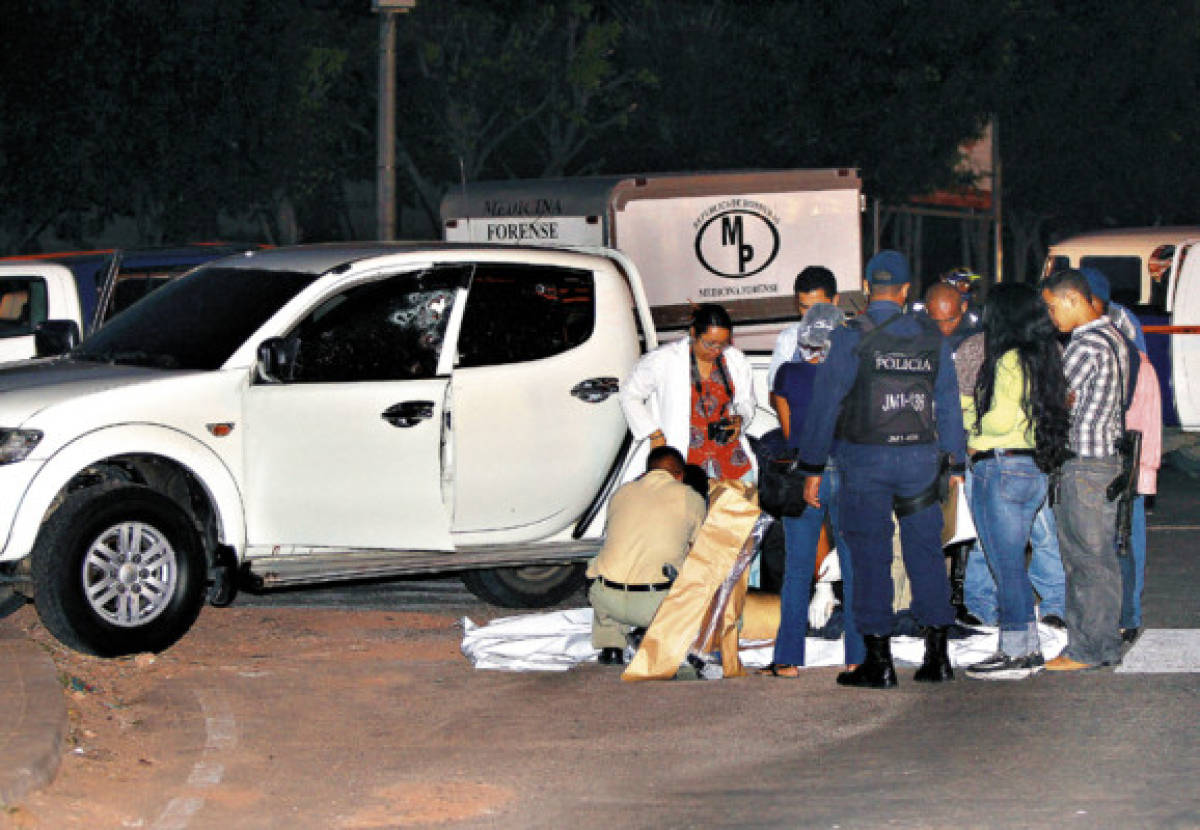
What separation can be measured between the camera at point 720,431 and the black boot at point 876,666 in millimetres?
1756

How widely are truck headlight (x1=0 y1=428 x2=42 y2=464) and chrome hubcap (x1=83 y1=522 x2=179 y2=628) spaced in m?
0.50

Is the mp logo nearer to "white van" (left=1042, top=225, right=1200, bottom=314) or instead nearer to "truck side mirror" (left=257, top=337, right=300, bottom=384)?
"white van" (left=1042, top=225, right=1200, bottom=314)

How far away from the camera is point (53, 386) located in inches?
388

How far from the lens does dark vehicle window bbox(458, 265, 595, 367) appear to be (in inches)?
413

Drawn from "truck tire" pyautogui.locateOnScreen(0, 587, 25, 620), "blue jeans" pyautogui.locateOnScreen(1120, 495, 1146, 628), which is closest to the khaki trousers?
"blue jeans" pyautogui.locateOnScreen(1120, 495, 1146, 628)

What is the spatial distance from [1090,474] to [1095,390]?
36cm

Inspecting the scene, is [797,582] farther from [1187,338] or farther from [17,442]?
[1187,338]

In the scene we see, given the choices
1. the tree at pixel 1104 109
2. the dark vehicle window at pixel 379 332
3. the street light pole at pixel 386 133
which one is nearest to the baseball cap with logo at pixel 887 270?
the dark vehicle window at pixel 379 332

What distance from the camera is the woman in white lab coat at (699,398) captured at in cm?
1056

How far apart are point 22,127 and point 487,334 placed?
16887 millimetres

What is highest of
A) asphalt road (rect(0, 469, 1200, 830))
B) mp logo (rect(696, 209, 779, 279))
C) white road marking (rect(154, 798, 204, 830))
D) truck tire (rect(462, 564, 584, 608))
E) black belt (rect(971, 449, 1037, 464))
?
mp logo (rect(696, 209, 779, 279))

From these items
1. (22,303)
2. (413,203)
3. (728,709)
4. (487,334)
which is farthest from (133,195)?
(413,203)

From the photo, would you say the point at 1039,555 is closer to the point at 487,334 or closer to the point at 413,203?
the point at 487,334

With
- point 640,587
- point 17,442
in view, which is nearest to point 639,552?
point 640,587
